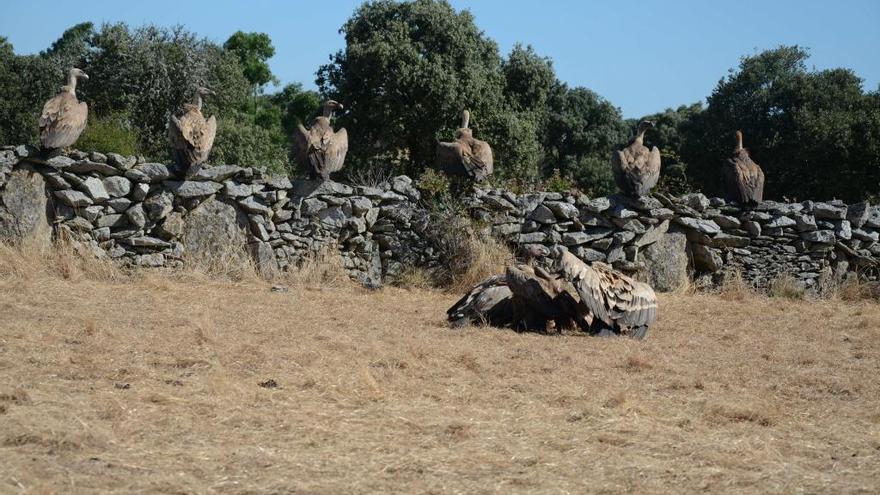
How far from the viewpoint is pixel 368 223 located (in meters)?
14.7

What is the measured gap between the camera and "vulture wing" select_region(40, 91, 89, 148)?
43.1 ft

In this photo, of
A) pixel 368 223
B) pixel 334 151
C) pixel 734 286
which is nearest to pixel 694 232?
pixel 734 286

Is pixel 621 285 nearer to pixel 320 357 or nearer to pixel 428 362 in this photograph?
pixel 428 362

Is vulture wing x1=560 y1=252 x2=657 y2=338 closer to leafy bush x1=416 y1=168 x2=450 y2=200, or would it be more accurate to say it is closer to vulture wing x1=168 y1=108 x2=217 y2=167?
leafy bush x1=416 y1=168 x2=450 y2=200

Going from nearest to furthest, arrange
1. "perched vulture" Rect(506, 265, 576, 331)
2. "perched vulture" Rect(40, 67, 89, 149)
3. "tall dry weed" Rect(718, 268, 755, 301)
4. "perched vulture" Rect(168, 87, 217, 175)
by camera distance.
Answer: "perched vulture" Rect(506, 265, 576, 331) → "perched vulture" Rect(40, 67, 89, 149) → "perched vulture" Rect(168, 87, 217, 175) → "tall dry weed" Rect(718, 268, 755, 301)

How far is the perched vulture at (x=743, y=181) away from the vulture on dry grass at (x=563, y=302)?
5520 millimetres

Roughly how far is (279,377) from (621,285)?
4008 mm

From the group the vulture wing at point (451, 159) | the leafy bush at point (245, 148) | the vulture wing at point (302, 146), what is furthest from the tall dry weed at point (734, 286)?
the leafy bush at point (245, 148)

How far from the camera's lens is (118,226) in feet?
44.6

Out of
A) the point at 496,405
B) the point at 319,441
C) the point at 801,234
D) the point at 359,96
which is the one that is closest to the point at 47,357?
the point at 319,441

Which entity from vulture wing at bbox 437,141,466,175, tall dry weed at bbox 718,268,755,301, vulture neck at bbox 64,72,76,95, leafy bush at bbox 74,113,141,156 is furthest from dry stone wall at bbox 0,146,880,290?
leafy bush at bbox 74,113,141,156

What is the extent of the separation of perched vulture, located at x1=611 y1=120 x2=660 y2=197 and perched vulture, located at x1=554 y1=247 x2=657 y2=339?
15.0 ft

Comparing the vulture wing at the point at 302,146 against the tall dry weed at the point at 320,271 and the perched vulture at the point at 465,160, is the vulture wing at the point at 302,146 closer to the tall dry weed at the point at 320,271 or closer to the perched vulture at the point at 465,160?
the tall dry weed at the point at 320,271

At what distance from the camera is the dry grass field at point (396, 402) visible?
577 cm
